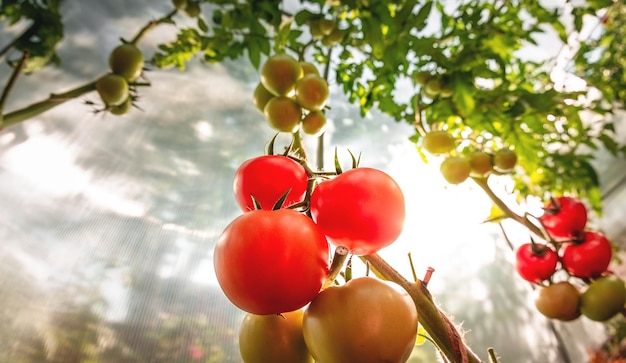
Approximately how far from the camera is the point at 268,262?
20 centimetres

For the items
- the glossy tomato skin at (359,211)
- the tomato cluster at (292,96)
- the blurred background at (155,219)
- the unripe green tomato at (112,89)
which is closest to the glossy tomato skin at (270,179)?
the glossy tomato skin at (359,211)

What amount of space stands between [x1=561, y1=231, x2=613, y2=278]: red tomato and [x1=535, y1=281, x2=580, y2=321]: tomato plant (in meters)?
0.05

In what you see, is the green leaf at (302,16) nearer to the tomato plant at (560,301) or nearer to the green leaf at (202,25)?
the green leaf at (202,25)

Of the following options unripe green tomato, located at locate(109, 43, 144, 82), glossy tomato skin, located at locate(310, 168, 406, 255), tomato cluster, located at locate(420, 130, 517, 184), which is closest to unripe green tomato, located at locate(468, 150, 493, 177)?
tomato cluster, located at locate(420, 130, 517, 184)

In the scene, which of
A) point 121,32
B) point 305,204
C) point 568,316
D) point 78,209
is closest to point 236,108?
point 121,32

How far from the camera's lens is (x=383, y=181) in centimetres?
24

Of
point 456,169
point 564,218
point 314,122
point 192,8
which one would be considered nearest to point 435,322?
point 314,122

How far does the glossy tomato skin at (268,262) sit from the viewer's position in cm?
19

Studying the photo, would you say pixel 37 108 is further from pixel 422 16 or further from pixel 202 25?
pixel 422 16

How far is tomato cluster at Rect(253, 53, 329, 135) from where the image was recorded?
0.51 metres

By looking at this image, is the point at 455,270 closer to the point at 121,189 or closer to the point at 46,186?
the point at 121,189

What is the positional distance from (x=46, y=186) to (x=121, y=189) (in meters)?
0.12

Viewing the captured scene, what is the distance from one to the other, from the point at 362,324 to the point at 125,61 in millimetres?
702

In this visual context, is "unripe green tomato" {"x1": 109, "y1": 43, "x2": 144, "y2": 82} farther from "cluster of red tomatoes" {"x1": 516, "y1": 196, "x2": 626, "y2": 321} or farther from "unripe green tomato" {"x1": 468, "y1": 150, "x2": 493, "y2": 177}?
"cluster of red tomatoes" {"x1": 516, "y1": 196, "x2": 626, "y2": 321}
